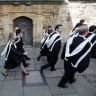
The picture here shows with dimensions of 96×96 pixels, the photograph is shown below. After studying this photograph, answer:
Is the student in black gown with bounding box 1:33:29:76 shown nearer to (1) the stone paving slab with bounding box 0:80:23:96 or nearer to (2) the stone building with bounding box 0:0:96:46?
(1) the stone paving slab with bounding box 0:80:23:96

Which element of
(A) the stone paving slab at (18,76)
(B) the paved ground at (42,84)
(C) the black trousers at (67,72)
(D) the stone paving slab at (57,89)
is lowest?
(A) the stone paving slab at (18,76)

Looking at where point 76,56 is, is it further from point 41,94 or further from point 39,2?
point 39,2

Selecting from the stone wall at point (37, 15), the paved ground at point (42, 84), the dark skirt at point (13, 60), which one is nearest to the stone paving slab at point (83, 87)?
the paved ground at point (42, 84)

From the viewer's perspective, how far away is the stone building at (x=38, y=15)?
12.9 m

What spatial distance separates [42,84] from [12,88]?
0.88 metres

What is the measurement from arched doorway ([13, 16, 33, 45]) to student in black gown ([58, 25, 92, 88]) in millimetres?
7047

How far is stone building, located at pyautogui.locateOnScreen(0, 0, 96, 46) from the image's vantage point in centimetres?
1291

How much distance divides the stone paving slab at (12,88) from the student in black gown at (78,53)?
128 cm

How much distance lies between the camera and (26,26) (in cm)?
1352

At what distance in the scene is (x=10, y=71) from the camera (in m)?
8.52

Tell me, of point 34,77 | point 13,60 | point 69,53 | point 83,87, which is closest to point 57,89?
point 83,87

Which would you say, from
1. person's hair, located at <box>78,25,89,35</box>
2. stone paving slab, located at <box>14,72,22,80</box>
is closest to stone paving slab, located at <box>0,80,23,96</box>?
stone paving slab, located at <box>14,72,22,80</box>

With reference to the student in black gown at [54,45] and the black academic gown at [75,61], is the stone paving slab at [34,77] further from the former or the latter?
the black academic gown at [75,61]

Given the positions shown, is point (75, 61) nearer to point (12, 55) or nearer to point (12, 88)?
point (12, 88)
